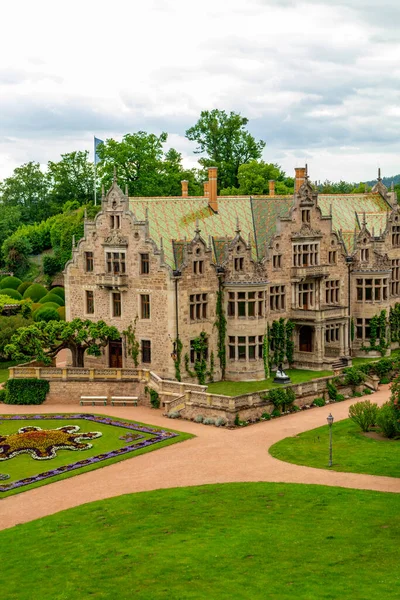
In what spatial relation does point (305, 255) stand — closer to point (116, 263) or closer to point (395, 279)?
point (395, 279)

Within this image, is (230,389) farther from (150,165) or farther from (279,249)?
(150,165)

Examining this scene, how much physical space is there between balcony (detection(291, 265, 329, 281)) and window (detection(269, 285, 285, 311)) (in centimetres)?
137

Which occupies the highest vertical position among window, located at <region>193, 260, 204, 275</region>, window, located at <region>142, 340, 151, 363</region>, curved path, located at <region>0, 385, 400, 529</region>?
window, located at <region>193, 260, 204, 275</region>

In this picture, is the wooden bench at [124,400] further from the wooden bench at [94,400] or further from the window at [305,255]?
the window at [305,255]

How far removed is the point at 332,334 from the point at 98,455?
27116 mm

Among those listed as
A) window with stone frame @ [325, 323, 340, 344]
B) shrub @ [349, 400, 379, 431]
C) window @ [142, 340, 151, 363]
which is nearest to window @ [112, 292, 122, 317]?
window @ [142, 340, 151, 363]

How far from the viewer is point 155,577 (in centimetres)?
2912

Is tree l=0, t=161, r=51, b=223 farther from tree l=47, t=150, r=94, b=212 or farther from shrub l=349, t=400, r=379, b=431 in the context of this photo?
shrub l=349, t=400, r=379, b=431

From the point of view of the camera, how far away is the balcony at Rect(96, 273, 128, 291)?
199 feet

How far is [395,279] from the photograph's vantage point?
7362 centimetres

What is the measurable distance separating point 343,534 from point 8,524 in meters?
13.8

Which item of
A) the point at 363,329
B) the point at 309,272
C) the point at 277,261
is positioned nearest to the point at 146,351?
the point at 277,261

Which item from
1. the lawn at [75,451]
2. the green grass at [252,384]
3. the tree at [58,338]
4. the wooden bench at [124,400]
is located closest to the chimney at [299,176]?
the green grass at [252,384]

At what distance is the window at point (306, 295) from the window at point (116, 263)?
1381 cm
